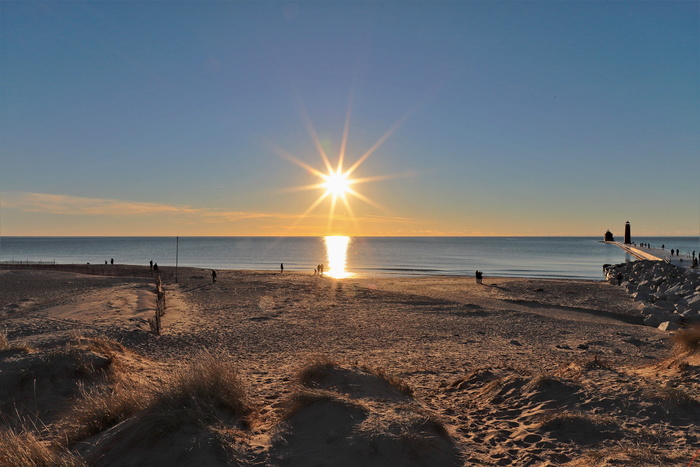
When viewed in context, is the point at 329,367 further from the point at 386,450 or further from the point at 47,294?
the point at 47,294

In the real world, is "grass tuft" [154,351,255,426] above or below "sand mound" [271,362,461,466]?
above

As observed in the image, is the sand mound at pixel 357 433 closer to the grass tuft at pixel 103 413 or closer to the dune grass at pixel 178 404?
the dune grass at pixel 178 404

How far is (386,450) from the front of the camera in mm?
5070

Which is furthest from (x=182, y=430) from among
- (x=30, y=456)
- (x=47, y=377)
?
(x=47, y=377)

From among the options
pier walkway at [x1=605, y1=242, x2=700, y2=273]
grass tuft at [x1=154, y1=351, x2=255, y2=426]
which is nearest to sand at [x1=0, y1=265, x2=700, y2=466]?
grass tuft at [x1=154, y1=351, x2=255, y2=426]

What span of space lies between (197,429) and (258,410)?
1.92 meters

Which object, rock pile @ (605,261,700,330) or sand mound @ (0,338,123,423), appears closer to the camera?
sand mound @ (0,338,123,423)

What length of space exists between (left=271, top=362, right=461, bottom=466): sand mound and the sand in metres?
0.02

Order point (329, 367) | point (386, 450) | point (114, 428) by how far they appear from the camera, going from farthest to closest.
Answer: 1. point (329, 367)
2. point (114, 428)
3. point (386, 450)

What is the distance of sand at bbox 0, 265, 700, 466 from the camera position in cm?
517

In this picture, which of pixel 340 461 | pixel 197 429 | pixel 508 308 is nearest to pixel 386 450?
pixel 340 461

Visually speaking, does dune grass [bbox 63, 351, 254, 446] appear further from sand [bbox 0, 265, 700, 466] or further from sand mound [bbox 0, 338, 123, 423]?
sand mound [bbox 0, 338, 123, 423]

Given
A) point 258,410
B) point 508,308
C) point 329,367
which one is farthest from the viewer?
point 508,308

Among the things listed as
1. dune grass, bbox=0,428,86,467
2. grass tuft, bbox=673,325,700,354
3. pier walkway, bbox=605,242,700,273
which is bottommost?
dune grass, bbox=0,428,86,467
